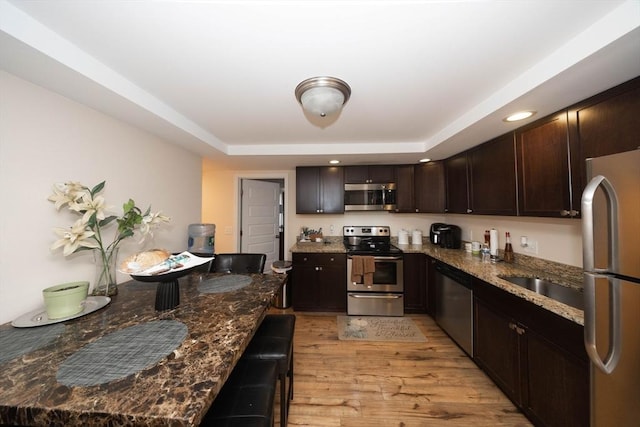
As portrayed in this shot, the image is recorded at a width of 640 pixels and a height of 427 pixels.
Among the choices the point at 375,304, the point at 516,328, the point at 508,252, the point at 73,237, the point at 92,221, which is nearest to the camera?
the point at 73,237

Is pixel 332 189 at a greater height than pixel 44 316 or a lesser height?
greater

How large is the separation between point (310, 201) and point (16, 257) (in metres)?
2.72

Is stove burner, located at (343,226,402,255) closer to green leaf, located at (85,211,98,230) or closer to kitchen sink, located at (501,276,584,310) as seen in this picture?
kitchen sink, located at (501,276,584,310)

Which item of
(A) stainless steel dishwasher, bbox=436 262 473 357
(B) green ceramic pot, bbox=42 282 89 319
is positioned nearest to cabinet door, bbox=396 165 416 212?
(A) stainless steel dishwasher, bbox=436 262 473 357

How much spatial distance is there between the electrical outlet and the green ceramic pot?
3.44m

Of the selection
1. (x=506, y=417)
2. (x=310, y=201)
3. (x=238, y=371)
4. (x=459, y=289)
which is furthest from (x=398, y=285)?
(x=238, y=371)

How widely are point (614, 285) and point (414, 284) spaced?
2.19 meters

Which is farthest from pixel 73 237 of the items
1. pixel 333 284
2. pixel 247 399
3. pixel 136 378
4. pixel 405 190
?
pixel 405 190

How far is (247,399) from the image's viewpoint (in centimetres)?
93

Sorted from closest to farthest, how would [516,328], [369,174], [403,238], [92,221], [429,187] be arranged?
1. [92,221]
2. [516,328]
3. [429,187]
4. [369,174]
5. [403,238]

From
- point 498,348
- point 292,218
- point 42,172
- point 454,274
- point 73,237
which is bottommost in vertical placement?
point 498,348

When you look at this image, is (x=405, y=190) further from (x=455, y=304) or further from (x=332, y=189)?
(x=455, y=304)

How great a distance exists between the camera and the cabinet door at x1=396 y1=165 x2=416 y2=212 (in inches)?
129

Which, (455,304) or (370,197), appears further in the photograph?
(370,197)
